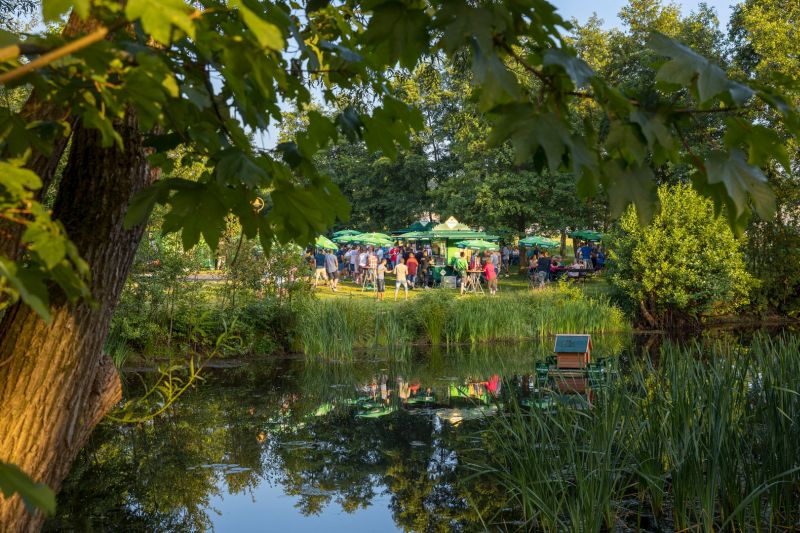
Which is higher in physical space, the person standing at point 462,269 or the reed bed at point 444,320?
the person standing at point 462,269

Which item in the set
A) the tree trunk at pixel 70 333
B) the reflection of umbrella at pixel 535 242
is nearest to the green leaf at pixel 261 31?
the tree trunk at pixel 70 333

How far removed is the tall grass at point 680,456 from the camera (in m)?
4.89

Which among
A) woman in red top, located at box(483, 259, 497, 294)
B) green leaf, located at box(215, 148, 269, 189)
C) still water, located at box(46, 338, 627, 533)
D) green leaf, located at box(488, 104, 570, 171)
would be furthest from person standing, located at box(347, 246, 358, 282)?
green leaf, located at box(488, 104, 570, 171)

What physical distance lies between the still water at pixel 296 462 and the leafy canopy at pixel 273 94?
4.19 meters

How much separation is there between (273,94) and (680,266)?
782 inches

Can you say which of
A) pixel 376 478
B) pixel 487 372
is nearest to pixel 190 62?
pixel 376 478

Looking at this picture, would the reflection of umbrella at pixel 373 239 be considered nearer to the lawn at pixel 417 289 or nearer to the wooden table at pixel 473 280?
the lawn at pixel 417 289

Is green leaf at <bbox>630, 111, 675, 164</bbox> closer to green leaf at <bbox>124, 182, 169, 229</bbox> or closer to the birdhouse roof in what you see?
green leaf at <bbox>124, 182, 169, 229</bbox>

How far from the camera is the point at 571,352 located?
33.8 feet

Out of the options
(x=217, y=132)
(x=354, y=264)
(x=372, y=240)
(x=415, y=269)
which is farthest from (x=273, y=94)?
(x=372, y=240)

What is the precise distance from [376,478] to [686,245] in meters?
15.1

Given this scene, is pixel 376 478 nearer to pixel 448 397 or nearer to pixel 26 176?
pixel 448 397

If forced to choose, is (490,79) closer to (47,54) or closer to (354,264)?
(47,54)

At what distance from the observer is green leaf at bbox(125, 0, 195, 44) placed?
1.22 meters
